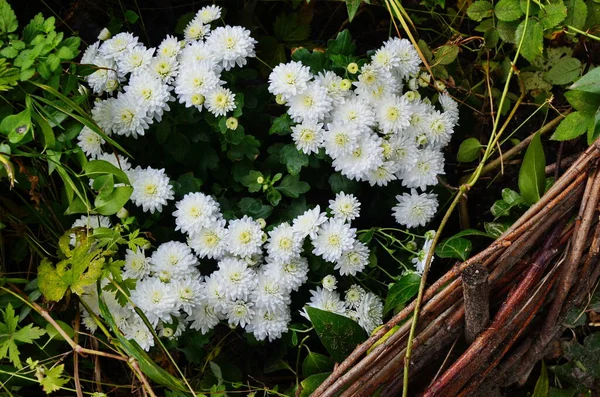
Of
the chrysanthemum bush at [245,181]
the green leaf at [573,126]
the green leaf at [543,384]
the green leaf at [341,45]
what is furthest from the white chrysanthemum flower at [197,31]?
the green leaf at [543,384]

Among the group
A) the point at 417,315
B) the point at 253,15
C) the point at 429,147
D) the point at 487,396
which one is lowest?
the point at 487,396

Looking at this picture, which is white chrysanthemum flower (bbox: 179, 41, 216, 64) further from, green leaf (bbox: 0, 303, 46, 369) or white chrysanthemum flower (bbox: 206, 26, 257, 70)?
green leaf (bbox: 0, 303, 46, 369)

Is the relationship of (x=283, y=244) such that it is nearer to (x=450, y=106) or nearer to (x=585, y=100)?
(x=450, y=106)

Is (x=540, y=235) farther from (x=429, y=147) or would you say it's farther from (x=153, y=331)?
(x=153, y=331)

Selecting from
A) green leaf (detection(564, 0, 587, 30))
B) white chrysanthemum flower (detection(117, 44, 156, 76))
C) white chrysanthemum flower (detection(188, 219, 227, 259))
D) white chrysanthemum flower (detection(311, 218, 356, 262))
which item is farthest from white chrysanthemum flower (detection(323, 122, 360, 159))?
green leaf (detection(564, 0, 587, 30))

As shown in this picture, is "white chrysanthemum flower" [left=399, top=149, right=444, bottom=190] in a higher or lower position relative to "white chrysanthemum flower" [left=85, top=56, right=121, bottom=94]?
lower

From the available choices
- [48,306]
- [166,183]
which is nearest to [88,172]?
Result: [166,183]

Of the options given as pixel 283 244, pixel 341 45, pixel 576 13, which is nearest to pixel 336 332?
pixel 283 244
